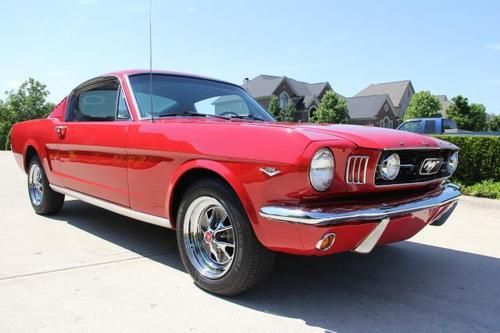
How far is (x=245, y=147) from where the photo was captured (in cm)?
279

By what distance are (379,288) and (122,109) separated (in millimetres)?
2490

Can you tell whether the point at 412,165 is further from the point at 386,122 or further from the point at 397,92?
the point at 397,92

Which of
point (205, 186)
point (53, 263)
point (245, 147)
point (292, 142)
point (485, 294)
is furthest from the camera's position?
point (53, 263)

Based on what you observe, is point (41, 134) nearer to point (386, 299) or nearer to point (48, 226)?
point (48, 226)

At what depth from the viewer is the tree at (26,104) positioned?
3731 centimetres

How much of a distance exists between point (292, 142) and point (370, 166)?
0.49 m

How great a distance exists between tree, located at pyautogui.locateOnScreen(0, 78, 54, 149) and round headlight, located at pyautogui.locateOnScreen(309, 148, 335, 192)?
3861 cm

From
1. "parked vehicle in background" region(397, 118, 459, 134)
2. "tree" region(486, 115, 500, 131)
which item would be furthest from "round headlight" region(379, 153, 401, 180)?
"tree" region(486, 115, 500, 131)

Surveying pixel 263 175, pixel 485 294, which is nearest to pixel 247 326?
pixel 263 175

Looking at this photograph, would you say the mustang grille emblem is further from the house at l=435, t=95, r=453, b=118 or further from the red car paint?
the house at l=435, t=95, r=453, b=118

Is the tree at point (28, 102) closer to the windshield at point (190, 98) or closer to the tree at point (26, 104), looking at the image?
the tree at point (26, 104)

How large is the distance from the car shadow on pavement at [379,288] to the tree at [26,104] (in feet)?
122

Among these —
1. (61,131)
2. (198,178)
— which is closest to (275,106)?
(61,131)

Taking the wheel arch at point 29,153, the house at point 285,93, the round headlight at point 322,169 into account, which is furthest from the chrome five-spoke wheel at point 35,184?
the house at point 285,93
